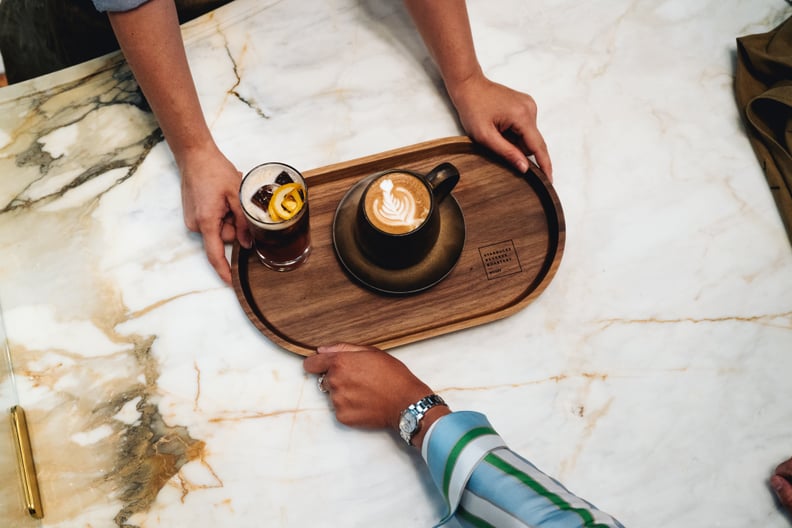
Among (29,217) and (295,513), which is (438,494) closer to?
(295,513)

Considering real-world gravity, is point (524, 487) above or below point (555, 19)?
below

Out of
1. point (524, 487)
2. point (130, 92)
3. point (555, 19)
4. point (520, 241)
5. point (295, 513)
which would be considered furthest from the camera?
point (555, 19)

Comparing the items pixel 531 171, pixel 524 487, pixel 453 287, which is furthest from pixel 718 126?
pixel 524 487

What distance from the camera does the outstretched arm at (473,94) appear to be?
4.01ft

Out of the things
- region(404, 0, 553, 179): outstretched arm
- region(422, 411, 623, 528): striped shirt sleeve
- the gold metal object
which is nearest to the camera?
region(422, 411, 623, 528): striped shirt sleeve

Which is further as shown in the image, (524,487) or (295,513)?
(295,513)

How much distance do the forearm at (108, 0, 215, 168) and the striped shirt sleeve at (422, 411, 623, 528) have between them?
0.74m

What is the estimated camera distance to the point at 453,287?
1.14 meters

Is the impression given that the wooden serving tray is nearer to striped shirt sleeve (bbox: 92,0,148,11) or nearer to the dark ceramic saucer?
the dark ceramic saucer

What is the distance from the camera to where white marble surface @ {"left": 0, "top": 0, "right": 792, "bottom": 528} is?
106 centimetres

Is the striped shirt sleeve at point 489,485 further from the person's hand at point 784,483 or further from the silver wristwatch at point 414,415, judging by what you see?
the person's hand at point 784,483

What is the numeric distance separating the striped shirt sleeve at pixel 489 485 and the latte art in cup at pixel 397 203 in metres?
0.34

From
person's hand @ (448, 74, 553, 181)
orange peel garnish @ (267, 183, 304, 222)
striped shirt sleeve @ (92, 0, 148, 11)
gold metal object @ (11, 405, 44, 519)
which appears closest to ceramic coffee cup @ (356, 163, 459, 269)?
orange peel garnish @ (267, 183, 304, 222)

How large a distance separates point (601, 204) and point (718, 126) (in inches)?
13.9
